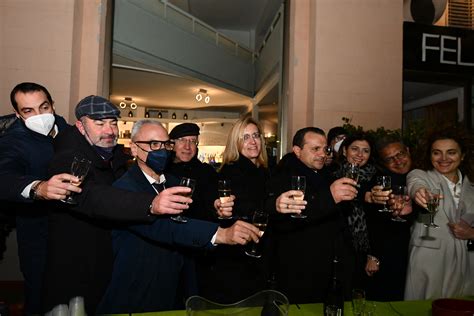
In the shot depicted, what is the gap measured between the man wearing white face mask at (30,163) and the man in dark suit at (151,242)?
19.5 inches

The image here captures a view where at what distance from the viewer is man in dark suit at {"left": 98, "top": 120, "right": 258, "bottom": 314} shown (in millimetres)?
1823

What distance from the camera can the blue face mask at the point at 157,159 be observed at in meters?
1.99

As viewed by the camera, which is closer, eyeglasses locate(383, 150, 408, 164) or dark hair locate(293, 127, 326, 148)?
Answer: dark hair locate(293, 127, 326, 148)

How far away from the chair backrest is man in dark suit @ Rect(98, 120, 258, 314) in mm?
403

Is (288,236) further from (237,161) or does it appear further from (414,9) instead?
(414,9)

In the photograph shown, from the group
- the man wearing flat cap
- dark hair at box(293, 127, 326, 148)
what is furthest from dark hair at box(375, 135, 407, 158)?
the man wearing flat cap

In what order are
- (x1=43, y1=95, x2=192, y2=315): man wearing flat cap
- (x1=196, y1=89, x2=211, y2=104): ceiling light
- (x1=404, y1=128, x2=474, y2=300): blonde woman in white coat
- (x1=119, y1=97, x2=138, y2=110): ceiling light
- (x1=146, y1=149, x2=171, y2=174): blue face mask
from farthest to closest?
1. (x1=119, y1=97, x2=138, y2=110): ceiling light
2. (x1=196, y1=89, x2=211, y2=104): ceiling light
3. (x1=404, y1=128, x2=474, y2=300): blonde woman in white coat
4. (x1=146, y1=149, x2=171, y2=174): blue face mask
5. (x1=43, y1=95, x2=192, y2=315): man wearing flat cap

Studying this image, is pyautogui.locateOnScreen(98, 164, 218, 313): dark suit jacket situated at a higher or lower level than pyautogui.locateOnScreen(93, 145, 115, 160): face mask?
lower

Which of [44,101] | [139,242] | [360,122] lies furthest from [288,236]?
[360,122]

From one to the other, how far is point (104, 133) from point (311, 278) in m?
1.52

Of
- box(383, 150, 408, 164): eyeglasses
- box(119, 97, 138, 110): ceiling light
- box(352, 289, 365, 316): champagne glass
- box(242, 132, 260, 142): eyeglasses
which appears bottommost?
box(352, 289, 365, 316): champagne glass

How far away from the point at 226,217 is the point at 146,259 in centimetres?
48

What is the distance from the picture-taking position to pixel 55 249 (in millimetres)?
1827

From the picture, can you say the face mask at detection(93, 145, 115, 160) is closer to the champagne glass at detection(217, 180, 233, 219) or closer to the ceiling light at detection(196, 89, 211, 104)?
the champagne glass at detection(217, 180, 233, 219)
